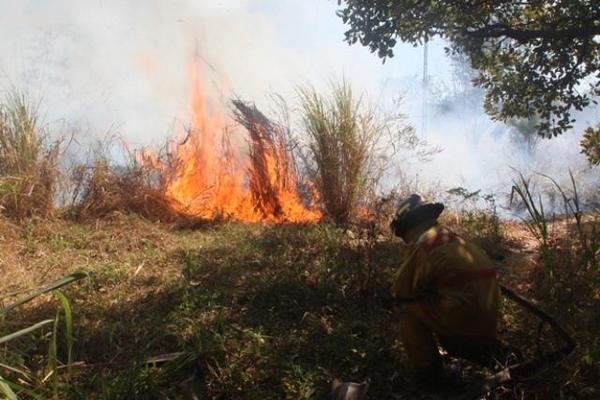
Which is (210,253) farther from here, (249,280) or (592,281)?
(592,281)

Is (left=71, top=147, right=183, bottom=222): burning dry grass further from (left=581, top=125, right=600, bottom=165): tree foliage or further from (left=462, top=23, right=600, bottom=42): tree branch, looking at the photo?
(left=581, top=125, right=600, bottom=165): tree foliage

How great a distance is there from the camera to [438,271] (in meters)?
2.91

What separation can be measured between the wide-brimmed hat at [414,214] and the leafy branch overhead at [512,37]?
261cm

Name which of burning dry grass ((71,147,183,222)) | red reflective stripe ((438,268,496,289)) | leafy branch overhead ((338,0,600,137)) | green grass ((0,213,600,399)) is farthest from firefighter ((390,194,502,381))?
burning dry grass ((71,147,183,222))

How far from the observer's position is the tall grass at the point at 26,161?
21.9ft

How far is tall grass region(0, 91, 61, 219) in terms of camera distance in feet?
21.9

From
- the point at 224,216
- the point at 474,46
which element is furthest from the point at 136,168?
the point at 474,46

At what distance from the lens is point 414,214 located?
127 inches

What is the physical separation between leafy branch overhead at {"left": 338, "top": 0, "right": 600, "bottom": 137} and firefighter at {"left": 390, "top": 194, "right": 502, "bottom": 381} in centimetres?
280

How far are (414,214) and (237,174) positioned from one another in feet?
17.6

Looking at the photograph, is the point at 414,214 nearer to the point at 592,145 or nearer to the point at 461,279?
the point at 461,279

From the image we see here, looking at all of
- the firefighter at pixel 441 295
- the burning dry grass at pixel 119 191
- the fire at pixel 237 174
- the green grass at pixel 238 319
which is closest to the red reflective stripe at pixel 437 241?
the firefighter at pixel 441 295

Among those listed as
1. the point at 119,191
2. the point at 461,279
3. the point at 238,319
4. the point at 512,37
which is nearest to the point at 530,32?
the point at 512,37

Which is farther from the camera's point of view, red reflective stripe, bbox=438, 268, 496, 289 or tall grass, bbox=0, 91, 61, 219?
tall grass, bbox=0, 91, 61, 219
